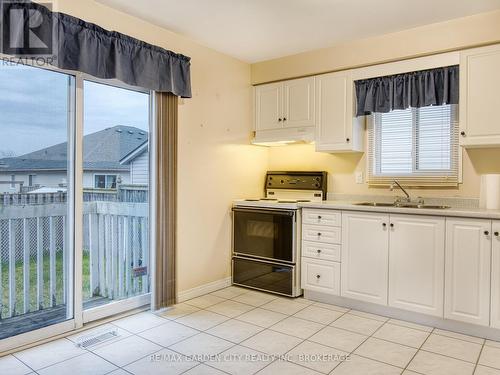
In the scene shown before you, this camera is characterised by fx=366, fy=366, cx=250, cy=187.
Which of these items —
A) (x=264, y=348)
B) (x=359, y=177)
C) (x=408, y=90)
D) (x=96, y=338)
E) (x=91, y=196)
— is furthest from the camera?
(x=359, y=177)

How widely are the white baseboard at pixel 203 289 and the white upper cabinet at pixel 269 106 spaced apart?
1766 mm

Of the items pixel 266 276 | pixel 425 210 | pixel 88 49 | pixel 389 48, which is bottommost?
pixel 266 276

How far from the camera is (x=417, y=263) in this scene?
2.95 metres

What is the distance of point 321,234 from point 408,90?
5.04 ft

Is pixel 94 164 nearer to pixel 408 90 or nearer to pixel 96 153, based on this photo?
pixel 96 153

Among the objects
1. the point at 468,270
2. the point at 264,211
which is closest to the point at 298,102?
the point at 264,211

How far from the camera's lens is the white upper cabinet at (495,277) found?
2617mm

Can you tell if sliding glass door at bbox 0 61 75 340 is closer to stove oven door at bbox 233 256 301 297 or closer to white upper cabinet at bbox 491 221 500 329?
stove oven door at bbox 233 256 301 297

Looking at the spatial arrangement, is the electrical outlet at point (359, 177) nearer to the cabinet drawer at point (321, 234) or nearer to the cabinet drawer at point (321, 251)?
the cabinet drawer at point (321, 234)

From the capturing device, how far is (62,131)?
2.69 metres

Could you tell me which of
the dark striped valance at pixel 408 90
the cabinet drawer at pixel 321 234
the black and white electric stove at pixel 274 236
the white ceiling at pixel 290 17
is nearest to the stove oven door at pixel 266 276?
the black and white electric stove at pixel 274 236

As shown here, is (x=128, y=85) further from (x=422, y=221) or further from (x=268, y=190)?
(x=422, y=221)

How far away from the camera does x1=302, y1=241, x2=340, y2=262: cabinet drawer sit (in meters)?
3.39

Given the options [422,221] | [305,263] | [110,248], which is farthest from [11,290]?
[422,221]
